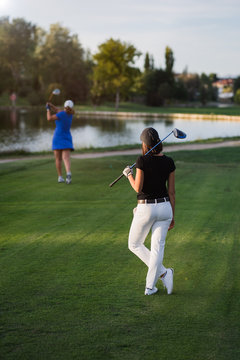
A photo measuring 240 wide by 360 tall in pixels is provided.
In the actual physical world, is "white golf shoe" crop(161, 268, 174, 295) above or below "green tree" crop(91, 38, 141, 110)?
below

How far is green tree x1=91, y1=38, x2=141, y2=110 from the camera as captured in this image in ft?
318

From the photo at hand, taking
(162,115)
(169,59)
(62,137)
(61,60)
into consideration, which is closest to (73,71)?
(61,60)

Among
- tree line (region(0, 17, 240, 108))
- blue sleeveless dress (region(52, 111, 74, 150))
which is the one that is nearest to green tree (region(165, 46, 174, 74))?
tree line (region(0, 17, 240, 108))

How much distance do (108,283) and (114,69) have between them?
3757 inches

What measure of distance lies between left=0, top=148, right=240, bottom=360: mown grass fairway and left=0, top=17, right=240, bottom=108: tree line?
278ft

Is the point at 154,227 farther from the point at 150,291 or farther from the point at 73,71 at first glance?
the point at 73,71

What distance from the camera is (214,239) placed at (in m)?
6.96

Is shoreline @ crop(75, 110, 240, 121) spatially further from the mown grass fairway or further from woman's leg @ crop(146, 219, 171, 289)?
woman's leg @ crop(146, 219, 171, 289)

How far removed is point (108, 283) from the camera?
5.23m

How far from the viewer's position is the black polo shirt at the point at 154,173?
4.72 meters

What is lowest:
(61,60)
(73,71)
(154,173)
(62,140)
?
(62,140)

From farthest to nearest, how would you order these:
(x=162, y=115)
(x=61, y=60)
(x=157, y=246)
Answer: (x=61, y=60)
(x=162, y=115)
(x=157, y=246)

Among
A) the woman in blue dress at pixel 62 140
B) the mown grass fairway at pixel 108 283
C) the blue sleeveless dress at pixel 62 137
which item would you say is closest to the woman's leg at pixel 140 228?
the mown grass fairway at pixel 108 283

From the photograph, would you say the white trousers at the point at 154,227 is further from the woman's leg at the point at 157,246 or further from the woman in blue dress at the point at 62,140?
the woman in blue dress at the point at 62,140
